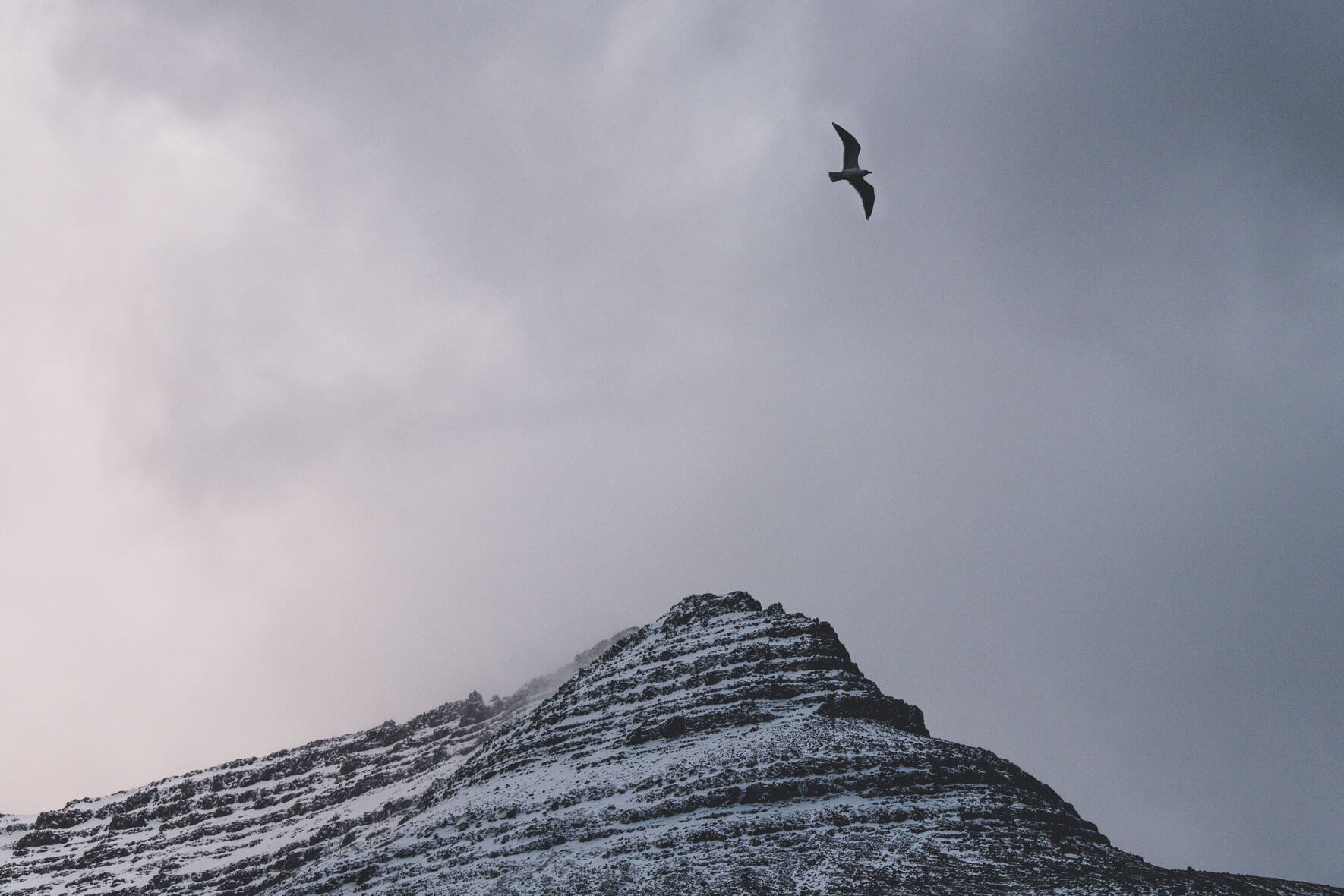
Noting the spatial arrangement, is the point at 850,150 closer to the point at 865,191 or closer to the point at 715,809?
the point at 865,191

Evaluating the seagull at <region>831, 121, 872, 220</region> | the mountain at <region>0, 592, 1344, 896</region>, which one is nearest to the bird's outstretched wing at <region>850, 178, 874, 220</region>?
the seagull at <region>831, 121, 872, 220</region>

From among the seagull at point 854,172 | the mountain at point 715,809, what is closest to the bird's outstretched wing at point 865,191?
the seagull at point 854,172

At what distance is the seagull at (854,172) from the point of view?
1156 inches

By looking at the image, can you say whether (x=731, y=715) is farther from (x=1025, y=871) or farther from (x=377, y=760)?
(x=377, y=760)

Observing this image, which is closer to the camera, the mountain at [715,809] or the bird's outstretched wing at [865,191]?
the bird's outstretched wing at [865,191]

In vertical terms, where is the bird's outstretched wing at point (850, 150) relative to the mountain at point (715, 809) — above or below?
above

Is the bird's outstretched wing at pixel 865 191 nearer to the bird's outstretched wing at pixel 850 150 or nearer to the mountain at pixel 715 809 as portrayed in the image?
the bird's outstretched wing at pixel 850 150

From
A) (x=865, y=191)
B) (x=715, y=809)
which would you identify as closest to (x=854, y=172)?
(x=865, y=191)

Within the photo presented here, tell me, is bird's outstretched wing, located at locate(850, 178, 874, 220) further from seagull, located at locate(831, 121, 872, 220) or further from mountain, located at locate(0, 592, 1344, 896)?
mountain, located at locate(0, 592, 1344, 896)

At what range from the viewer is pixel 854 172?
29.7 metres

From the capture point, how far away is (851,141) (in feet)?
97.9

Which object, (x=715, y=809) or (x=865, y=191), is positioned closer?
(x=865, y=191)

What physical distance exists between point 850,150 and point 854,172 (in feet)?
3.15

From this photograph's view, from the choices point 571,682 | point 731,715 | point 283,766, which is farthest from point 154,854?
point 731,715
